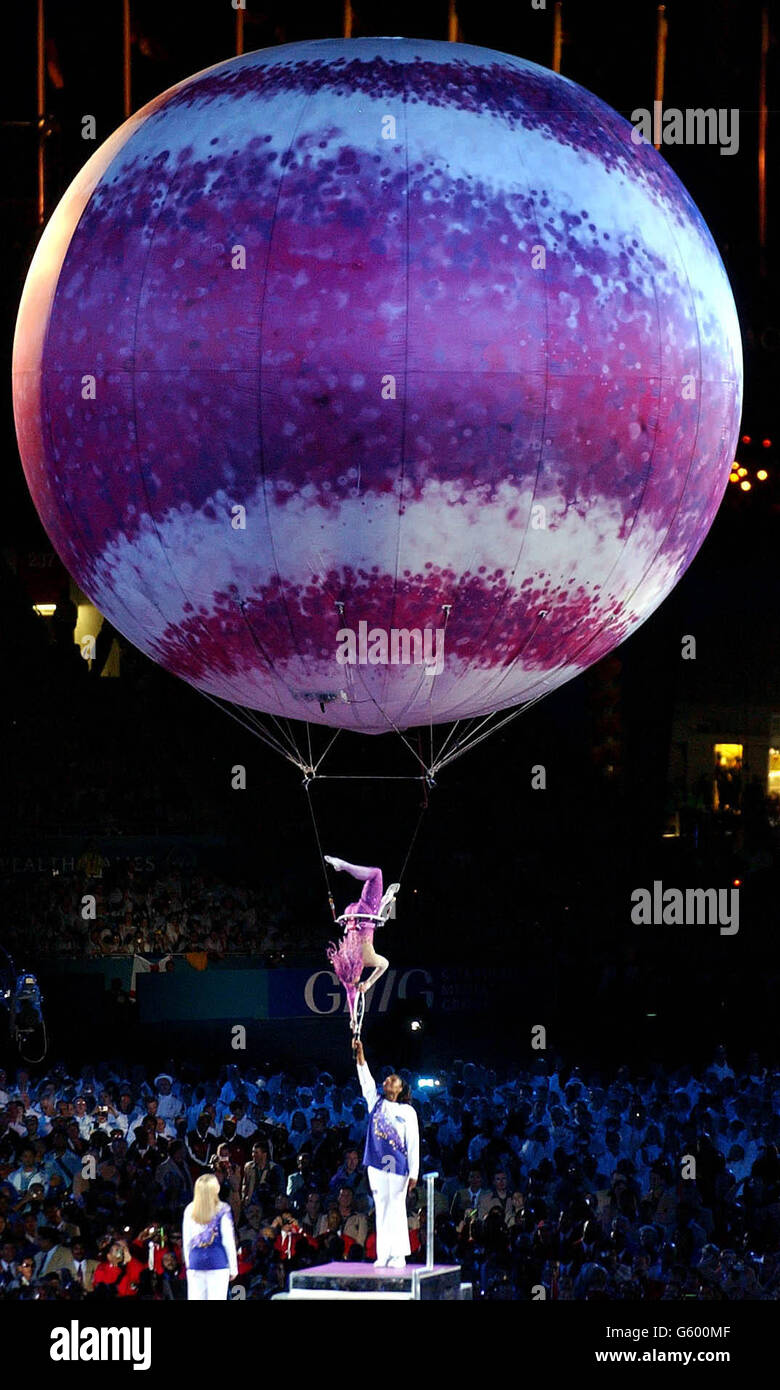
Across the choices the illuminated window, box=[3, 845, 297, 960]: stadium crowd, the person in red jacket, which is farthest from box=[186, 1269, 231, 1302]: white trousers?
the illuminated window

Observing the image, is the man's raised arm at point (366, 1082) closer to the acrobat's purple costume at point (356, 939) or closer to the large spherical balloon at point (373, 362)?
the acrobat's purple costume at point (356, 939)

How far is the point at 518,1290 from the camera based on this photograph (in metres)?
11.1

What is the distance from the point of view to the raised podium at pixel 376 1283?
31.2 feet

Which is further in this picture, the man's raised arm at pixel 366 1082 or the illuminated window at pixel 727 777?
the illuminated window at pixel 727 777

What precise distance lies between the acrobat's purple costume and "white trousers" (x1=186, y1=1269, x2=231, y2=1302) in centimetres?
201

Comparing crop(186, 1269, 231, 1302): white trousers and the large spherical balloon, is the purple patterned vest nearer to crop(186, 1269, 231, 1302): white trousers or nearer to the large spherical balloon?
crop(186, 1269, 231, 1302): white trousers

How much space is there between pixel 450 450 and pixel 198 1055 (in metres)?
12.1

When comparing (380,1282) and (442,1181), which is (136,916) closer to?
(442,1181)

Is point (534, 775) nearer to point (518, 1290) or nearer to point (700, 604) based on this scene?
point (700, 604)

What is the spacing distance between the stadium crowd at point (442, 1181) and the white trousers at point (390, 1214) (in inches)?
43.5

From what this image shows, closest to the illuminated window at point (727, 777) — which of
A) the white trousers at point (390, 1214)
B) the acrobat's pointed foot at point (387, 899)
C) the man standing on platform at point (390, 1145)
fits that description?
the man standing on platform at point (390, 1145)

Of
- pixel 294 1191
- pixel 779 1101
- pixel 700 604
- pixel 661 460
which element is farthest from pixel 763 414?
pixel 661 460

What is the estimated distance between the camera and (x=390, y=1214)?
1023cm

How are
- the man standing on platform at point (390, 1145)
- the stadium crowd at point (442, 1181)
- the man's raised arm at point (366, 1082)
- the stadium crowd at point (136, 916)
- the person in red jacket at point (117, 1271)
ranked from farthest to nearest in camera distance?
the stadium crowd at point (136, 916) → the person in red jacket at point (117, 1271) → the stadium crowd at point (442, 1181) → the man standing on platform at point (390, 1145) → the man's raised arm at point (366, 1082)
